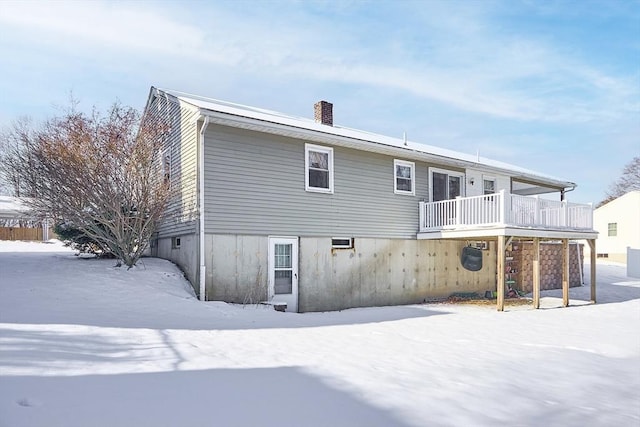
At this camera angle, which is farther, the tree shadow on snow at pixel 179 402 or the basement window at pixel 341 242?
the basement window at pixel 341 242

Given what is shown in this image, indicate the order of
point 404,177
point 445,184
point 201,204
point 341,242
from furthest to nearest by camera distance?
point 445,184, point 404,177, point 341,242, point 201,204

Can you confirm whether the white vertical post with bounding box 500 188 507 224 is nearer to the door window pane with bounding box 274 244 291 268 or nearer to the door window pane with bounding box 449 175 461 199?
the door window pane with bounding box 449 175 461 199

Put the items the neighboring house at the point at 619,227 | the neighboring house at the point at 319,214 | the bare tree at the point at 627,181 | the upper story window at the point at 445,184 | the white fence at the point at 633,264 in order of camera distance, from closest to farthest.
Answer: the neighboring house at the point at 319,214 < the upper story window at the point at 445,184 < the white fence at the point at 633,264 < the neighboring house at the point at 619,227 < the bare tree at the point at 627,181

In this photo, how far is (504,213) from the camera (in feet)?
44.9

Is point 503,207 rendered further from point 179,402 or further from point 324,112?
point 179,402

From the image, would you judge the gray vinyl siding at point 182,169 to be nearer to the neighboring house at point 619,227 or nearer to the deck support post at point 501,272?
the deck support post at point 501,272

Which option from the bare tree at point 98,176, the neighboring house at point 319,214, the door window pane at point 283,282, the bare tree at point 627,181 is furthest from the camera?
the bare tree at point 627,181

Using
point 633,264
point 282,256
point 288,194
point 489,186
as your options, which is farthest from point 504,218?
point 633,264

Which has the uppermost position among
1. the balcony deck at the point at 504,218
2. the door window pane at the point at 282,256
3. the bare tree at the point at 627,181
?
the bare tree at the point at 627,181

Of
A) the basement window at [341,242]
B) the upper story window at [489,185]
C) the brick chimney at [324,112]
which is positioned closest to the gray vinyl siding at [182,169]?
the basement window at [341,242]

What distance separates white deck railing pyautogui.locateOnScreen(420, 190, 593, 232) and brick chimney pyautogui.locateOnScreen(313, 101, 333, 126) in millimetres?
5052

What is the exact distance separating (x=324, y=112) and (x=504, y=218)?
8.01 metres

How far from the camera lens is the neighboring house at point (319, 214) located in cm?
1188

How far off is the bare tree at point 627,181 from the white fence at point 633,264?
36.5 m
